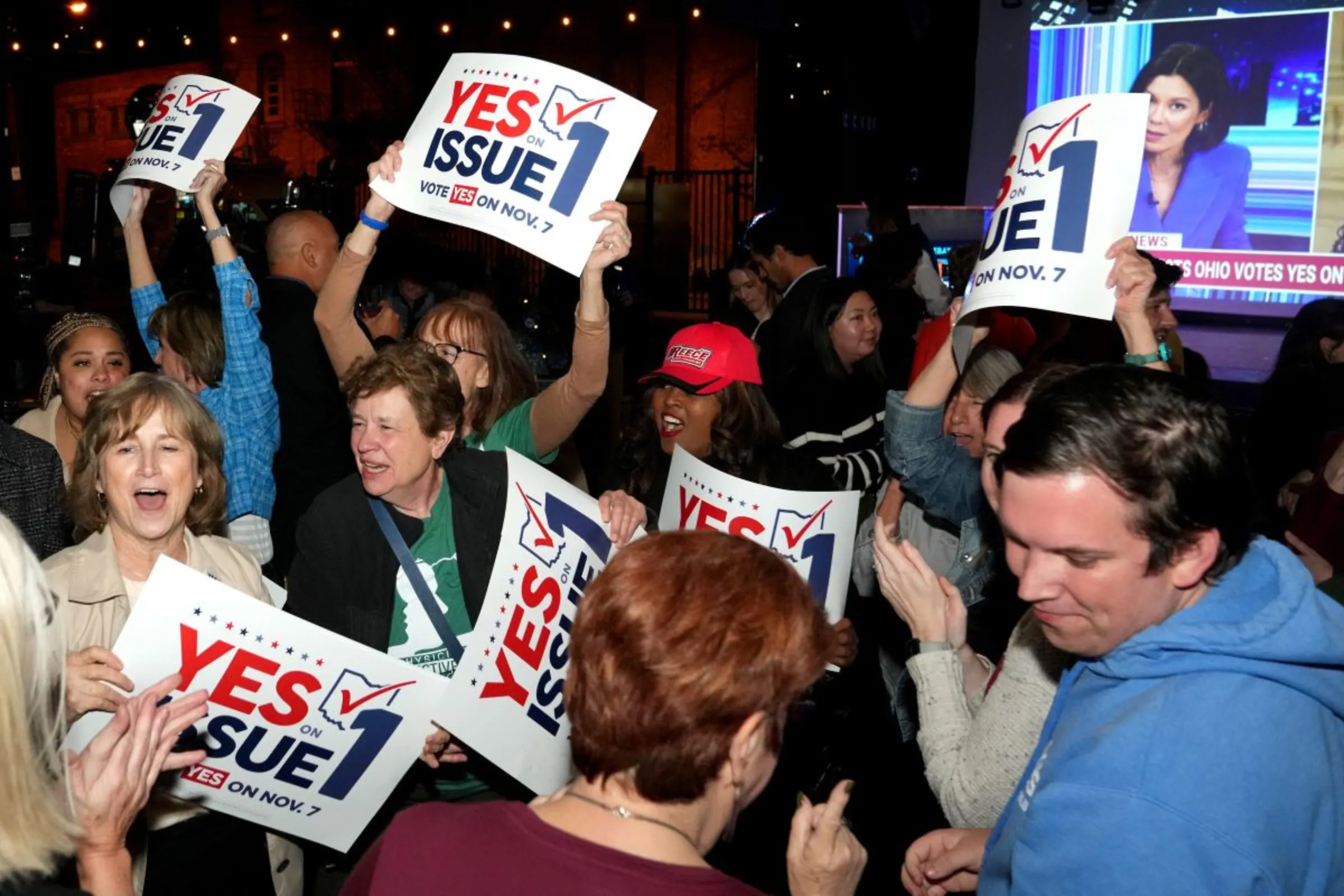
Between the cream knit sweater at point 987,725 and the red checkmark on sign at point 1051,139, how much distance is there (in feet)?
4.16

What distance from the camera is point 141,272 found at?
4.27 m

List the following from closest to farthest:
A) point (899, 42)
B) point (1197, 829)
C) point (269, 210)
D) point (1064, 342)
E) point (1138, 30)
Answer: point (1197, 829) < point (1064, 342) < point (1138, 30) < point (899, 42) < point (269, 210)

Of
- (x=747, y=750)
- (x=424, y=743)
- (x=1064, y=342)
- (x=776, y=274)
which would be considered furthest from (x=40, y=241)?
(x=747, y=750)

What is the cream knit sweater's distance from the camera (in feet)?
7.02

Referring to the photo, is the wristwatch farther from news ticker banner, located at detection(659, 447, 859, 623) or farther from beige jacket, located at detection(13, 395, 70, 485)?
beige jacket, located at detection(13, 395, 70, 485)

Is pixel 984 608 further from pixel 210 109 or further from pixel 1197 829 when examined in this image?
pixel 210 109

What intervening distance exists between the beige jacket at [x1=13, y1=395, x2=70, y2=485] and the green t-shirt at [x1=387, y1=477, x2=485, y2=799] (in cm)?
163

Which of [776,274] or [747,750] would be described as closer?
[747,750]

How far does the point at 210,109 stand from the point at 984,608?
9.65 feet

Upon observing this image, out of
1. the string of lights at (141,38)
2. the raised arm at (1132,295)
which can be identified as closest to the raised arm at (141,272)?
the raised arm at (1132,295)

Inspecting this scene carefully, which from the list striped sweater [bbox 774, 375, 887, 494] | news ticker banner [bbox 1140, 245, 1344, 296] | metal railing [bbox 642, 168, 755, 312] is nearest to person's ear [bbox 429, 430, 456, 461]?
striped sweater [bbox 774, 375, 887, 494]

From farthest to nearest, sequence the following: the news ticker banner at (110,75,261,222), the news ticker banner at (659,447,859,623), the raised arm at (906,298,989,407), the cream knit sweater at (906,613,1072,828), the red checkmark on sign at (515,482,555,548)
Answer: the news ticker banner at (110,75,261,222) → the raised arm at (906,298,989,407) → the news ticker banner at (659,447,859,623) → the red checkmark on sign at (515,482,555,548) → the cream knit sweater at (906,613,1072,828)

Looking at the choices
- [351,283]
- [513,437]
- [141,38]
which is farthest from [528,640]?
[141,38]

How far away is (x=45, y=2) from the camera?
1383 centimetres
